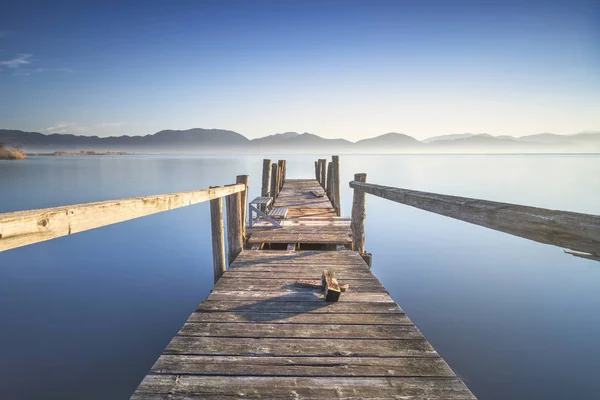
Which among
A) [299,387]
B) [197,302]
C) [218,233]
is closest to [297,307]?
[299,387]

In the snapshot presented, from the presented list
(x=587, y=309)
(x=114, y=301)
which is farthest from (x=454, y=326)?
(x=114, y=301)

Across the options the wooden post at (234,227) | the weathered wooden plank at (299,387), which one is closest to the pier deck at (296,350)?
the weathered wooden plank at (299,387)

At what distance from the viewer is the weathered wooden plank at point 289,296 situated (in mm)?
3100

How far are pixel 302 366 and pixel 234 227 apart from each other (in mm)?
3309

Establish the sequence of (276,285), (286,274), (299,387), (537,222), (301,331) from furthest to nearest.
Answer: (286,274) < (276,285) < (301,331) < (299,387) < (537,222)

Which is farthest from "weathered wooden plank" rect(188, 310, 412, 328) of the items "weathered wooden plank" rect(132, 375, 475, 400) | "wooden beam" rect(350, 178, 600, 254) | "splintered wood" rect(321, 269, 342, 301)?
"wooden beam" rect(350, 178, 600, 254)

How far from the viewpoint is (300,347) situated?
225 cm

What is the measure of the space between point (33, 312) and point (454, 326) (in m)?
10.0

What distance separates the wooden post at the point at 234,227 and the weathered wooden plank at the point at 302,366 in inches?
115

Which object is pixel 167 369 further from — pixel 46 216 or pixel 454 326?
pixel 454 326

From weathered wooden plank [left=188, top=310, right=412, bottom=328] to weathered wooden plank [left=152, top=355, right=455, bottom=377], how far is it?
1.66 feet

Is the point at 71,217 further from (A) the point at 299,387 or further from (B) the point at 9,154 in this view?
(B) the point at 9,154

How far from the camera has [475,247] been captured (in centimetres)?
1327

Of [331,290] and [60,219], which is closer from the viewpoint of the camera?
[60,219]
